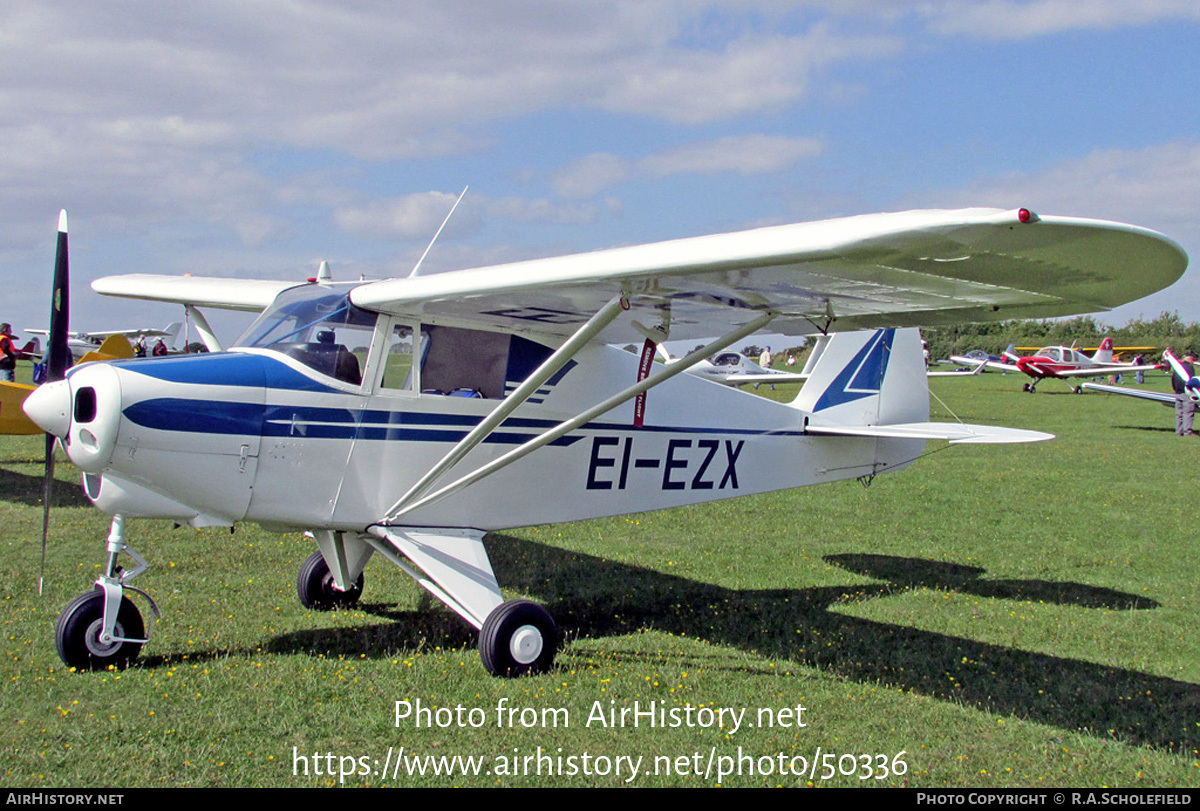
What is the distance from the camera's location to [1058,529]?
400 inches

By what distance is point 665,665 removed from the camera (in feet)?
17.8

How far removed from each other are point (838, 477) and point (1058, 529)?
13.4 feet

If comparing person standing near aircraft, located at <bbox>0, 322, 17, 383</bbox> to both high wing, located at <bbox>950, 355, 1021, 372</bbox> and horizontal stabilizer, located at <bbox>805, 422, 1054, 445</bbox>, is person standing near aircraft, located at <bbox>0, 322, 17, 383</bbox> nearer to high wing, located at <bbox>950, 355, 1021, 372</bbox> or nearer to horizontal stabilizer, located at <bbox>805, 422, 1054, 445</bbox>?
horizontal stabilizer, located at <bbox>805, 422, 1054, 445</bbox>

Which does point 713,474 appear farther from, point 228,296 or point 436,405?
point 228,296

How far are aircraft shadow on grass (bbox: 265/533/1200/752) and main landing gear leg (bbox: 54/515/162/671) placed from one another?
0.89 m

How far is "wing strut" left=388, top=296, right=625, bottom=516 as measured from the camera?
455 cm

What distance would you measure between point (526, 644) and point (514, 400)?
141cm

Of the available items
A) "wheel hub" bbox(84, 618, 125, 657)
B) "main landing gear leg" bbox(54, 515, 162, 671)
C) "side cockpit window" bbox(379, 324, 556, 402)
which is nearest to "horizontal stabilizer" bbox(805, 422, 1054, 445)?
"side cockpit window" bbox(379, 324, 556, 402)

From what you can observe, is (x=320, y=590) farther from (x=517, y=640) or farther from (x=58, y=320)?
(x=58, y=320)

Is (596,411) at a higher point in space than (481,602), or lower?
higher

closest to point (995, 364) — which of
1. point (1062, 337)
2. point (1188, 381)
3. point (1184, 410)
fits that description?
point (1188, 381)

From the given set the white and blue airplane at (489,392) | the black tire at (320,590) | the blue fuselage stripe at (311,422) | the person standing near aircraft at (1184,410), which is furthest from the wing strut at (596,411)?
the person standing near aircraft at (1184,410)
